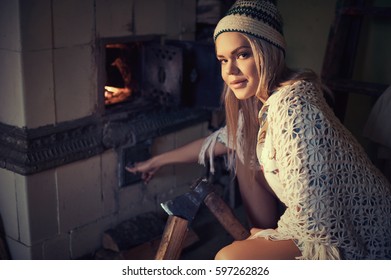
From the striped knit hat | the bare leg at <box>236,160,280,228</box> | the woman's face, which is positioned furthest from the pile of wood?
the striped knit hat

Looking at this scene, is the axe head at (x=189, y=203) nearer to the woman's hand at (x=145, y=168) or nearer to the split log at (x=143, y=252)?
the woman's hand at (x=145, y=168)

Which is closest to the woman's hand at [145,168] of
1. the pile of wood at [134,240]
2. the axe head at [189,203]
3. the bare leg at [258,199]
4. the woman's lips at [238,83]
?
the pile of wood at [134,240]

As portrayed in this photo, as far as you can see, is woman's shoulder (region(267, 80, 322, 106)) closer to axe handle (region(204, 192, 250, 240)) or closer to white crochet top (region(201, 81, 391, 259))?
white crochet top (region(201, 81, 391, 259))

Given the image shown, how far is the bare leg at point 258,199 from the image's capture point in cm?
161

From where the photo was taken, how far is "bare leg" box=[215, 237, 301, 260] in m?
1.26

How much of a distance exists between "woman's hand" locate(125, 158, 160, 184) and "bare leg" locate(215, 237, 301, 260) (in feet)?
1.79

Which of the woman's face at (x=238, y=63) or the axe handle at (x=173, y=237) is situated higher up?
the woman's face at (x=238, y=63)

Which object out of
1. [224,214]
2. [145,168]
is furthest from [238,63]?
[145,168]

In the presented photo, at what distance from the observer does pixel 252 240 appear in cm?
130

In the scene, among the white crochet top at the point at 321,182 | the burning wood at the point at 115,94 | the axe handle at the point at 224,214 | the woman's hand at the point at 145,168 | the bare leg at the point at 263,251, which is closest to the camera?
the white crochet top at the point at 321,182

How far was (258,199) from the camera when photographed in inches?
64.1

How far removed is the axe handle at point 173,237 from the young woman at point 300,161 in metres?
0.11

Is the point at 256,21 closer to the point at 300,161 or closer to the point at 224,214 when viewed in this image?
the point at 300,161

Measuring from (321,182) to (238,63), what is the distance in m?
0.36
